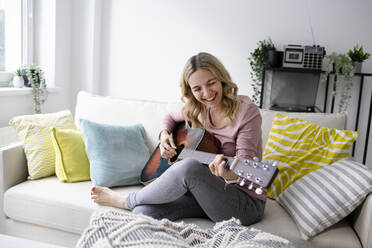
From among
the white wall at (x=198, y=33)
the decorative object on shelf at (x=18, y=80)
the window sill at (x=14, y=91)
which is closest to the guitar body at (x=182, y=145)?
the window sill at (x=14, y=91)

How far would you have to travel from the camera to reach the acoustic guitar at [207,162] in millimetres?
1222

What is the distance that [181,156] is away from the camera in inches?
64.8

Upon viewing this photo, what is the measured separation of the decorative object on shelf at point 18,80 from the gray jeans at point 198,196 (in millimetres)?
1934

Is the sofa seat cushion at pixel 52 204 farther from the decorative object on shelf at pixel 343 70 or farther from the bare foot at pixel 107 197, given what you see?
the decorative object on shelf at pixel 343 70

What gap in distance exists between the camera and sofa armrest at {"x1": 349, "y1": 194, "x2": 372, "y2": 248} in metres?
1.36

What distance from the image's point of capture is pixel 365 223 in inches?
54.4

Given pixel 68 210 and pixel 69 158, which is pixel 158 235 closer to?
pixel 68 210

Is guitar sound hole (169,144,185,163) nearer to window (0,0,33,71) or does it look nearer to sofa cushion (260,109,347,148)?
sofa cushion (260,109,347,148)

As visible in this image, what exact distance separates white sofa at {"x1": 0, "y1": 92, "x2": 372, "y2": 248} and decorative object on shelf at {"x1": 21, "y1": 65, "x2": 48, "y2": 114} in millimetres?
1203

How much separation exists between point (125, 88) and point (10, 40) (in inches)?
49.8

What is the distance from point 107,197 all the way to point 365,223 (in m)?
1.11

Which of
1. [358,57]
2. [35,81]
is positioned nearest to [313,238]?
[358,57]

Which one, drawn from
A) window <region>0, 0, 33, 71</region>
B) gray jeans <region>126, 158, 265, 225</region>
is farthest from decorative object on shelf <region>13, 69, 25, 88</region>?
gray jeans <region>126, 158, 265, 225</region>

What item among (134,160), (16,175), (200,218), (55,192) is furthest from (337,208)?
(16,175)
